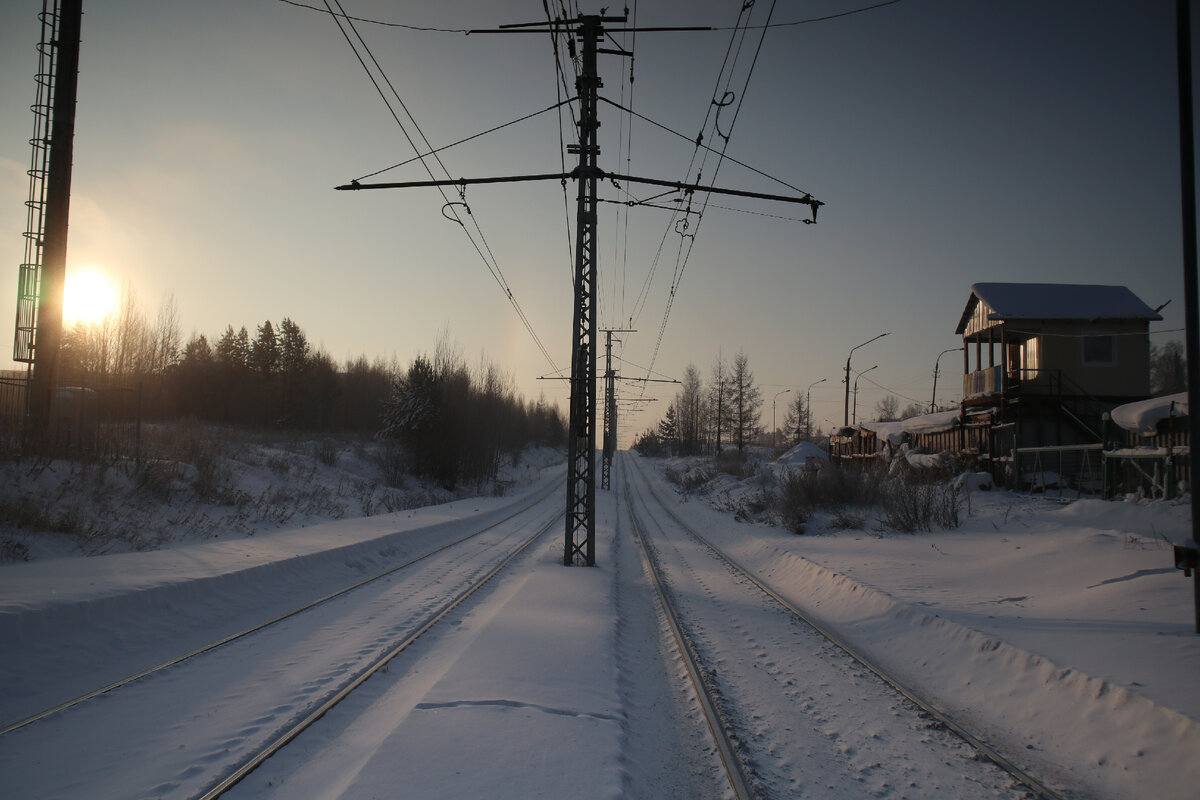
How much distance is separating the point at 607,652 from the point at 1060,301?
93.4 feet

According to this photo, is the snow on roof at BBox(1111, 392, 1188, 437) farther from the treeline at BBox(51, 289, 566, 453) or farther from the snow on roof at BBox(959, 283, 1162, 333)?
the treeline at BBox(51, 289, 566, 453)

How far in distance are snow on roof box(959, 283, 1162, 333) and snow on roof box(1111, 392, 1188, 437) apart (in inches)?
362

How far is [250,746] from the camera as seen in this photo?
467cm

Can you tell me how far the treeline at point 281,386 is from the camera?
3250cm

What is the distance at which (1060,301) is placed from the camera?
27.0 meters

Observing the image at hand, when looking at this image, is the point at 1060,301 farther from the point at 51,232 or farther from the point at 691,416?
the point at 691,416

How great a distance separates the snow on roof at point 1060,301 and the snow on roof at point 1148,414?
9193mm

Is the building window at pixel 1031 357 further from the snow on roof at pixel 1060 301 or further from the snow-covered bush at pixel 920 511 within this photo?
the snow-covered bush at pixel 920 511

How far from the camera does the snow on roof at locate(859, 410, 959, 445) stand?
29.9 m

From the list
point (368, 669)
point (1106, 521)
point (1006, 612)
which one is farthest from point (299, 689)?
point (1106, 521)

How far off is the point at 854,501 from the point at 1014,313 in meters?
12.1

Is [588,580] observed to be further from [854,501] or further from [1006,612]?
[854,501]

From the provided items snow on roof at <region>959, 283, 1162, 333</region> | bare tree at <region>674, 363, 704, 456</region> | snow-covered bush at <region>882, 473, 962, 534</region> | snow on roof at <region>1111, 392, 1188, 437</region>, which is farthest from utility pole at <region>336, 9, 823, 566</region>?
bare tree at <region>674, 363, 704, 456</region>

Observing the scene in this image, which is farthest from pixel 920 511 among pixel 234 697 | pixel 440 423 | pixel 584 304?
pixel 440 423
